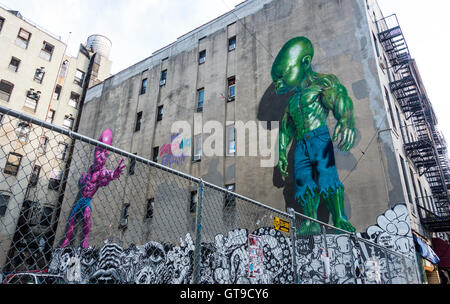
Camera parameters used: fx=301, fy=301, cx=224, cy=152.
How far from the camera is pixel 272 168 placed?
1602 centimetres

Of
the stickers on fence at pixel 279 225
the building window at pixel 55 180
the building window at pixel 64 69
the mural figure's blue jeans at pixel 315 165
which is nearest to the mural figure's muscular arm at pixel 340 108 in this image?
the mural figure's blue jeans at pixel 315 165

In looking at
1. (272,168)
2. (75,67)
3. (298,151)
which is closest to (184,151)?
(272,168)

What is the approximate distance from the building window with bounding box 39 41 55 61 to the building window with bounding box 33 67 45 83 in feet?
4.88

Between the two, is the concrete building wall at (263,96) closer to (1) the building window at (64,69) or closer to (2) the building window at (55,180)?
(2) the building window at (55,180)

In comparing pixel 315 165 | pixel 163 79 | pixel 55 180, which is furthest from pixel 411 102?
pixel 55 180

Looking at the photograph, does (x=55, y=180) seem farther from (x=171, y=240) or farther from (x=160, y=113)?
(x=171, y=240)

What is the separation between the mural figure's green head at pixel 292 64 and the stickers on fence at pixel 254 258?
13.2 meters

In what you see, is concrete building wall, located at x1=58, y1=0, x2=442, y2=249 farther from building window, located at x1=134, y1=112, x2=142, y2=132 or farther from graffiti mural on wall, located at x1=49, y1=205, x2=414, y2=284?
graffiti mural on wall, located at x1=49, y1=205, x2=414, y2=284

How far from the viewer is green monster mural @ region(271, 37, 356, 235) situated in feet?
45.2

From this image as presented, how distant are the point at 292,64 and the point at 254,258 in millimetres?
14515

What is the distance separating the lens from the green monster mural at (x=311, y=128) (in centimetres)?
1377

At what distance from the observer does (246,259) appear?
9.16m
